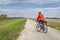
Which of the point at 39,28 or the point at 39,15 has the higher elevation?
the point at 39,15

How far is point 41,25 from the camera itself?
74.0 ft

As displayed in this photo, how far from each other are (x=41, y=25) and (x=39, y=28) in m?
0.94

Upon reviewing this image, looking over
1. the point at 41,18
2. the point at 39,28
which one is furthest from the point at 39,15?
the point at 39,28

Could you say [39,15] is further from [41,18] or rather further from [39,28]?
[39,28]

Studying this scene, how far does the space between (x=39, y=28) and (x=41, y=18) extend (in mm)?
1674

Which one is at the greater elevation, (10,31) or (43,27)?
(43,27)

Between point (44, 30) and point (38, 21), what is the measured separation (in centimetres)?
125

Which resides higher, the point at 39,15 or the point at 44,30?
the point at 39,15

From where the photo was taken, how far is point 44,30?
877 inches

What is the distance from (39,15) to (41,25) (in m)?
1.17

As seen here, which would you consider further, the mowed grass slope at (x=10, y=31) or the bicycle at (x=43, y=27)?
the bicycle at (x=43, y=27)

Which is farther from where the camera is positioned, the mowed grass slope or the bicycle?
the bicycle

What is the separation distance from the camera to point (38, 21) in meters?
22.7
